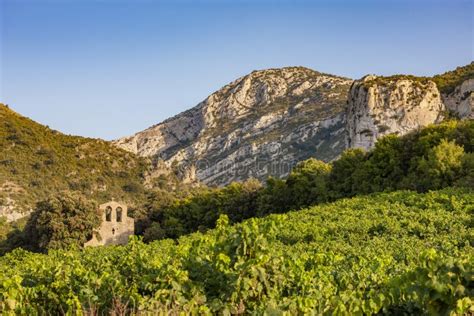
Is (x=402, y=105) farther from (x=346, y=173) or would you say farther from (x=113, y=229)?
(x=113, y=229)

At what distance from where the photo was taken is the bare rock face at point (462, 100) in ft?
189

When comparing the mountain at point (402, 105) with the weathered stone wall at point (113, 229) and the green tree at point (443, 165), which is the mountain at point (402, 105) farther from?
the weathered stone wall at point (113, 229)

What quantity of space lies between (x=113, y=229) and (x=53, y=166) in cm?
2948

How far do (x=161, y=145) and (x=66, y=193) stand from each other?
368 ft

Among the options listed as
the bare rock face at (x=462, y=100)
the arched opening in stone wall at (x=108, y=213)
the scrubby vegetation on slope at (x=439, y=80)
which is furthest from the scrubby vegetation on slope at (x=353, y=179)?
the bare rock face at (x=462, y=100)

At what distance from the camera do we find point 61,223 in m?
47.6

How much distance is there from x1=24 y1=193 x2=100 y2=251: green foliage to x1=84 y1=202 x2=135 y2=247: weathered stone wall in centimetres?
130

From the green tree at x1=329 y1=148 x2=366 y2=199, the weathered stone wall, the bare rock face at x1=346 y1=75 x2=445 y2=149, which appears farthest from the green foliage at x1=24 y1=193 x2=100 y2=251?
the bare rock face at x1=346 y1=75 x2=445 y2=149

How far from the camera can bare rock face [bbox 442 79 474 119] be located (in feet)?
189

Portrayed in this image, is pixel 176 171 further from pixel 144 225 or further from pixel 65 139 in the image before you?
pixel 144 225

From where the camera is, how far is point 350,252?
16359 mm

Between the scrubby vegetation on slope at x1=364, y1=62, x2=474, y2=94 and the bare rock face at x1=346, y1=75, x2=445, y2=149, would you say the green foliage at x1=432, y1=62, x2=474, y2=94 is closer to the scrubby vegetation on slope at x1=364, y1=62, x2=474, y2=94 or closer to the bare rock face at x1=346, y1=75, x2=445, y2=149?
the scrubby vegetation on slope at x1=364, y1=62, x2=474, y2=94

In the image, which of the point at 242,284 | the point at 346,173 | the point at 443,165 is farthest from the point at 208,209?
the point at 242,284

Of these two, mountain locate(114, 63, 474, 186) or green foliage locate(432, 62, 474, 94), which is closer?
mountain locate(114, 63, 474, 186)
